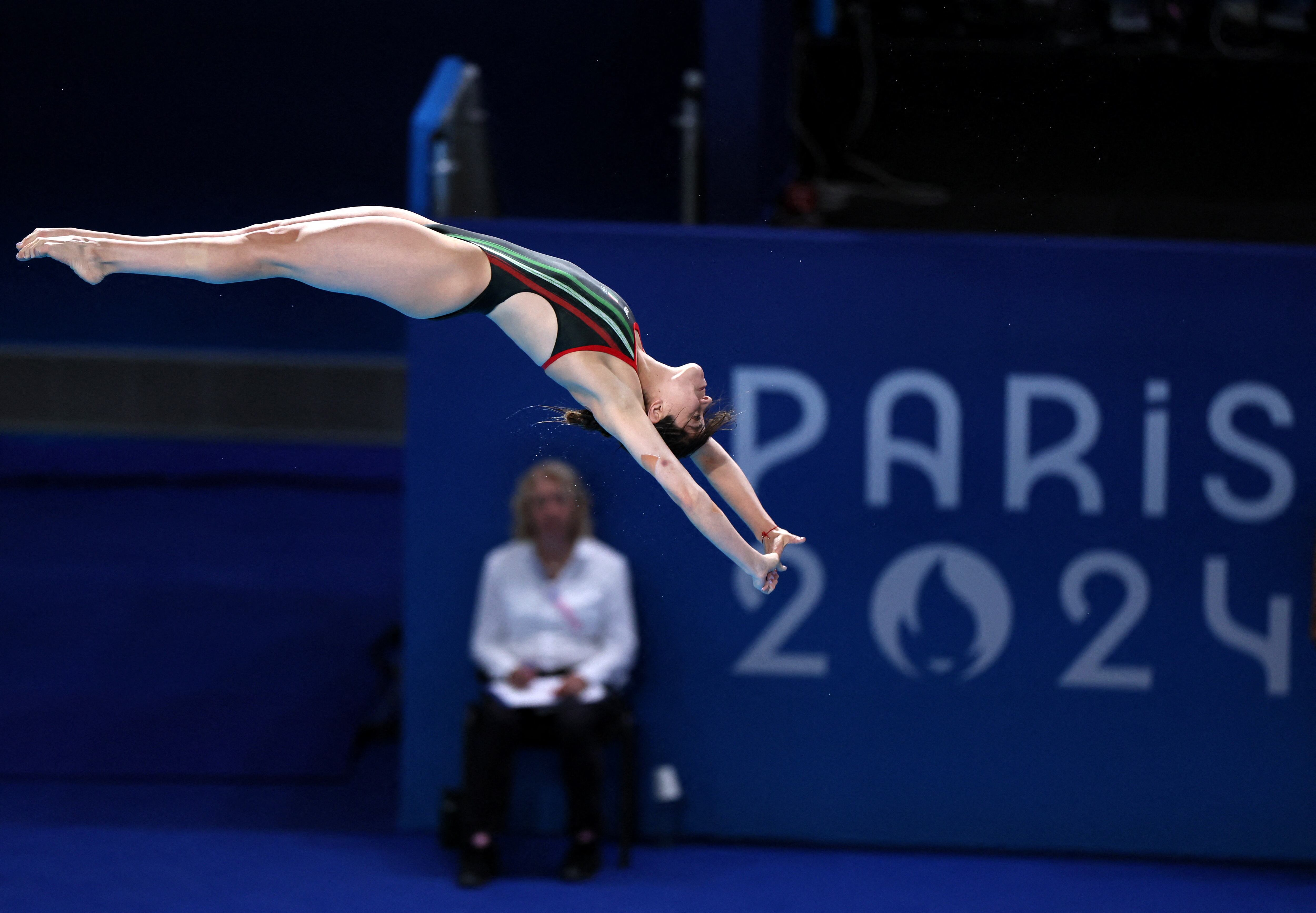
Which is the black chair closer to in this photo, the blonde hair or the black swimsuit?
the blonde hair

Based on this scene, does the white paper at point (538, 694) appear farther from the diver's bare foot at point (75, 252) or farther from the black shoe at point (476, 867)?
the diver's bare foot at point (75, 252)

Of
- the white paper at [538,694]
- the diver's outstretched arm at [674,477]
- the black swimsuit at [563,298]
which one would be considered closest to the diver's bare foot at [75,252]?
the black swimsuit at [563,298]

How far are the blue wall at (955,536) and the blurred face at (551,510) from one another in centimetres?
13

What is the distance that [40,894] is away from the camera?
5.31 m

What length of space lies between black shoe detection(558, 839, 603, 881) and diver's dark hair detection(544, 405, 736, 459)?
3195 millimetres

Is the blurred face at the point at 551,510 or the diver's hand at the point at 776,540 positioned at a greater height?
the diver's hand at the point at 776,540

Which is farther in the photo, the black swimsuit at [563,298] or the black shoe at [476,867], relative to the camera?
the black shoe at [476,867]

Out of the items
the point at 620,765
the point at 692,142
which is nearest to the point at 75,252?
the point at 692,142

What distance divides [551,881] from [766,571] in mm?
3559

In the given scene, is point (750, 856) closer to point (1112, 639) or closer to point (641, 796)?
point (641, 796)

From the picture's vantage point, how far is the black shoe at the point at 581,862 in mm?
5484

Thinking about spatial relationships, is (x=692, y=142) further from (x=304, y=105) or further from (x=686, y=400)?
(x=686, y=400)

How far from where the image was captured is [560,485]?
5160 millimetres

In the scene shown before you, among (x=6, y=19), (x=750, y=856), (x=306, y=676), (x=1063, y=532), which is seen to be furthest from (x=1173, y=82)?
(x=306, y=676)
